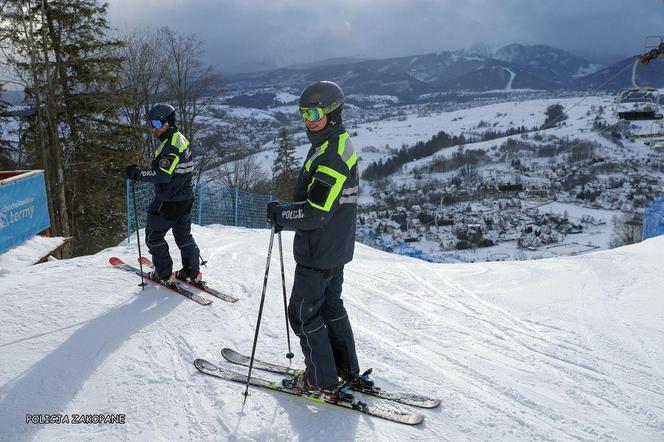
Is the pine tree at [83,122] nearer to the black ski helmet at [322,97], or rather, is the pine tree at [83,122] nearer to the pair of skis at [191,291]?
the pair of skis at [191,291]

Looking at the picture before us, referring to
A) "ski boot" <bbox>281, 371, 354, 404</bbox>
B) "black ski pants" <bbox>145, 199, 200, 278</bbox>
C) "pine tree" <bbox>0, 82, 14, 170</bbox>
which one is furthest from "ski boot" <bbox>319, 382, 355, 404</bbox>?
"pine tree" <bbox>0, 82, 14, 170</bbox>

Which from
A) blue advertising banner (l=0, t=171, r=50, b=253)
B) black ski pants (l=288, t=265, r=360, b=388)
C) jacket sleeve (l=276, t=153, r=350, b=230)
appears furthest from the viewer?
blue advertising banner (l=0, t=171, r=50, b=253)

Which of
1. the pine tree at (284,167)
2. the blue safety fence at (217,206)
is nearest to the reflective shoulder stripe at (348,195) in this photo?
the blue safety fence at (217,206)

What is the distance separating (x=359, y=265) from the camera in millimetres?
7758

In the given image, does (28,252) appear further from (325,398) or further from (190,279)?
(325,398)

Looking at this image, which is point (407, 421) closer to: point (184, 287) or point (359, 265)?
point (184, 287)

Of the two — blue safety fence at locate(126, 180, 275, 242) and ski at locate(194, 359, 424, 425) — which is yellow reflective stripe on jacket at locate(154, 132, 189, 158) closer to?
ski at locate(194, 359, 424, 425)

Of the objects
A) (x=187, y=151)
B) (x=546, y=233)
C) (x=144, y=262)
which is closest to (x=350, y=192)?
(x=187, y=151)

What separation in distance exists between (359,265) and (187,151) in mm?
3623

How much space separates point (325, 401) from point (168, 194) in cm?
311

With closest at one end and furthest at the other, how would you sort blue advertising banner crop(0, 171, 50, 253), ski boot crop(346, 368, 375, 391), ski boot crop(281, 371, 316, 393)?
ski boot crop(281, 371, 316, 393)
ski boot crop(346, 368, 375, 391)
blue advertising banner crop(0, 171, 50, 253)

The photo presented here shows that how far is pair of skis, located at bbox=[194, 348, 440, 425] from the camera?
3.14 meters

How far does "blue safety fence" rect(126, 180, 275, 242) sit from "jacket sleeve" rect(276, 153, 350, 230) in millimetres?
10216

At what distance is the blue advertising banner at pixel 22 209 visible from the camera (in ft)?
25.5
